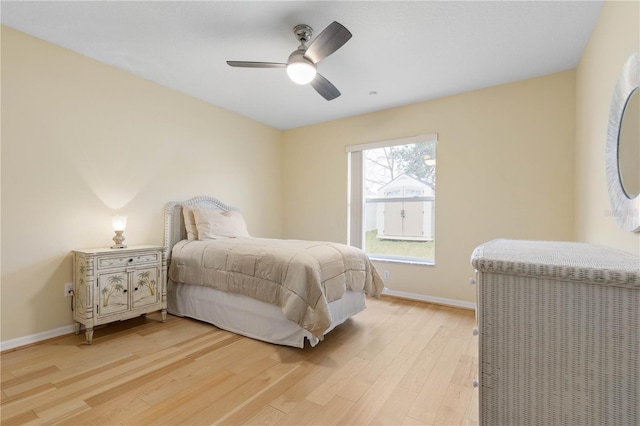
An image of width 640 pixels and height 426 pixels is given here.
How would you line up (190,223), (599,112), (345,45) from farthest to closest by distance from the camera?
(190,223), (345,45), (599,112)

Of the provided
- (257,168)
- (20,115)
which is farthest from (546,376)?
(257,168)

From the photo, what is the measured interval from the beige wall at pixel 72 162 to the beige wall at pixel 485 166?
228cm

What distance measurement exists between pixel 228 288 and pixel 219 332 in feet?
1.40

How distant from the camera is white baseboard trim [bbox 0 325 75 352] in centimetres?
235

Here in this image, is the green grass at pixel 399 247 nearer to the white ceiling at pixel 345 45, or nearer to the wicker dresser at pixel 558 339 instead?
the white ceiling at pixel 345 45

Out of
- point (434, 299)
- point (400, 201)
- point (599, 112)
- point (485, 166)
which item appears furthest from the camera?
point (400, 201)

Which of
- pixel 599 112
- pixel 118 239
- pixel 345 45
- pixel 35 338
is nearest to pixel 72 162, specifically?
pixel 118 239

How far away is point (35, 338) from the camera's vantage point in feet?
8.16

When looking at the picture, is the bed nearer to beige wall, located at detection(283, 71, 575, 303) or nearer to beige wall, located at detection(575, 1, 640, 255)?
beige wall, located at detection(283, 71, 575, 303)

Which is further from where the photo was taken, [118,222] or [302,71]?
[118,222]

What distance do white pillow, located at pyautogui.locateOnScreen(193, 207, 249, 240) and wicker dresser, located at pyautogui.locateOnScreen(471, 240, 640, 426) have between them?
2.97m

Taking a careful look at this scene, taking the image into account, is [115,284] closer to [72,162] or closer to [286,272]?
[72,162]

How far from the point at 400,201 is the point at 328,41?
8.35 feet

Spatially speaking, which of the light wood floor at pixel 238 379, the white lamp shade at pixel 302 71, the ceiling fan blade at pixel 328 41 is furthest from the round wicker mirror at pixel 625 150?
the white lamp shade at pixel 302 71
